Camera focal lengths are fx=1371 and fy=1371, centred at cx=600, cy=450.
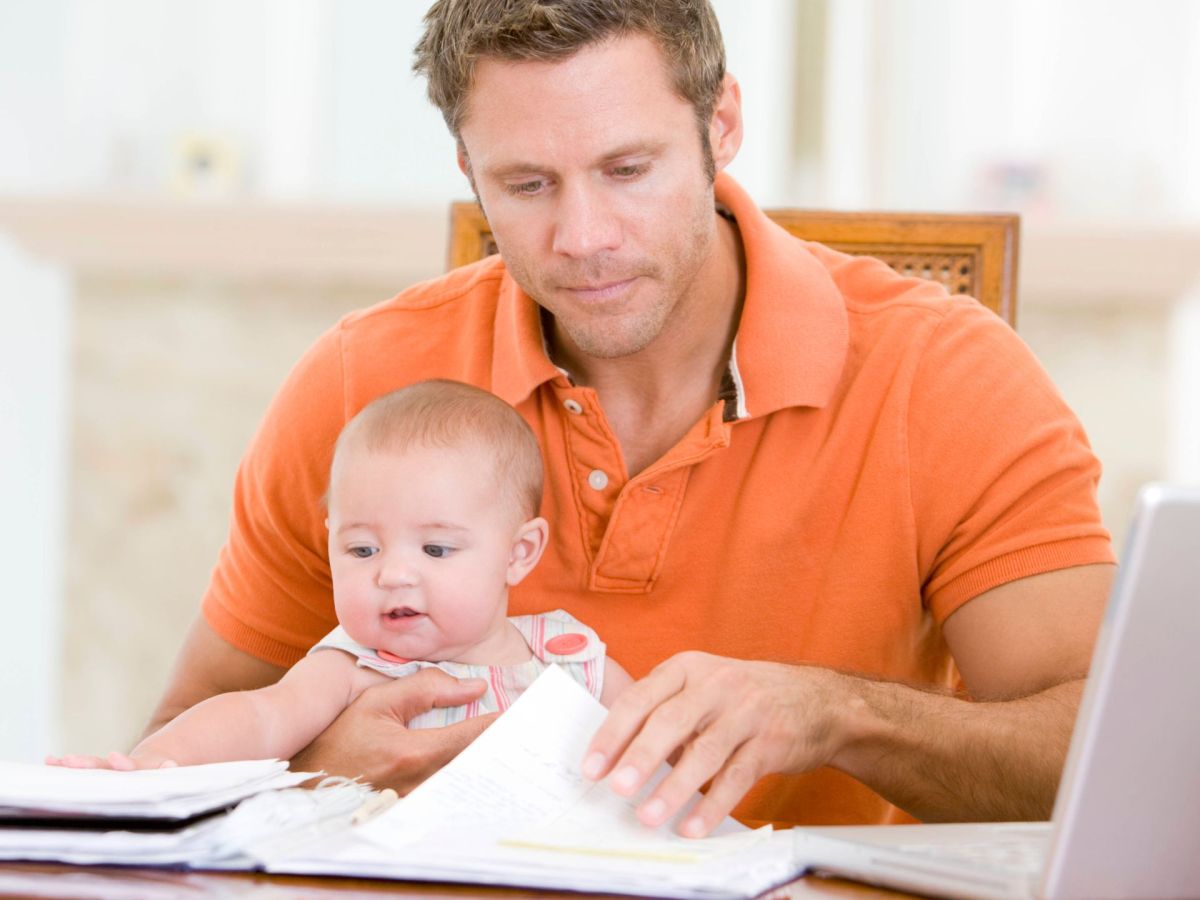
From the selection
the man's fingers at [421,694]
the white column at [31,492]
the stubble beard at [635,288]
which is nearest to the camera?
the man's fingers at [421,694]

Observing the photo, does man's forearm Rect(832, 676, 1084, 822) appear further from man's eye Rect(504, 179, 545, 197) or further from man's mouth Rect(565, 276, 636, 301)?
man's eye Rect(504, 179, 545, 197)

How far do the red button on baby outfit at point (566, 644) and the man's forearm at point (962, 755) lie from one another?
328 mm

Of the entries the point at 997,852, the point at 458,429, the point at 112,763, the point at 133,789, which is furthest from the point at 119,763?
the point at 997,852

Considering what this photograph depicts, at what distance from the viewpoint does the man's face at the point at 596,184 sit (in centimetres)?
144

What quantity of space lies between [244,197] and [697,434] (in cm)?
216

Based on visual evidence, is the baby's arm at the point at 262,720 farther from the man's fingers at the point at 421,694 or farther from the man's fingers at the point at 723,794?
the man's fingers at the point at 723,794

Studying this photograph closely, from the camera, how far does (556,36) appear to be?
1437 mm

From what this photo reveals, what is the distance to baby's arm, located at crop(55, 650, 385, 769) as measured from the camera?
117 cm

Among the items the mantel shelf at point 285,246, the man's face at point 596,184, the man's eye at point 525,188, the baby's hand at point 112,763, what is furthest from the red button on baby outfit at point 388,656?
the mantel shelf at point 285,246

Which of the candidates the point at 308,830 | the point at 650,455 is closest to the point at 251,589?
the point at 650,455

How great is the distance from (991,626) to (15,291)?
9.39 feet

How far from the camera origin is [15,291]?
3482mm

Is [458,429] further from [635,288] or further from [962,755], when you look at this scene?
[962,755]

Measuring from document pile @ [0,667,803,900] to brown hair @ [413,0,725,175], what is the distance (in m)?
0.76
